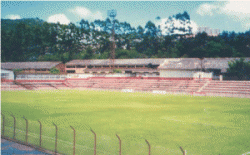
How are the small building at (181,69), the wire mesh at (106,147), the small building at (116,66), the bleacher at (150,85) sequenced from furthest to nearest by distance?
the small building at (116,66)
the small building at (181,69)
the bleacher at (150,85)
the wire mesh at (106,147)

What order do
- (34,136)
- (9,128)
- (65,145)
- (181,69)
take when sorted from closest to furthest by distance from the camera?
1. (65,145)
2. (34,136)
3. (9,128)
4. (181,69)

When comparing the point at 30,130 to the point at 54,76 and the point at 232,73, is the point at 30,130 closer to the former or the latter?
the point at 232,73

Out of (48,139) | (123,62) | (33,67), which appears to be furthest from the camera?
(33,67)

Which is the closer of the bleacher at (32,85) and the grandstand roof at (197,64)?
the bleacher at (32,85)

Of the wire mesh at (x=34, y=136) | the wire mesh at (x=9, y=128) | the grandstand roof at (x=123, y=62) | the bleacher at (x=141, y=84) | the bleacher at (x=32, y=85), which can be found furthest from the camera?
the grandstand roof at (x=123, y=62)

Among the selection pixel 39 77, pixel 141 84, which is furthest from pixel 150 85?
pixel 39 77

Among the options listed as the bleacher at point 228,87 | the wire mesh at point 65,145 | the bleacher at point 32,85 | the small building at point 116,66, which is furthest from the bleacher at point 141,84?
the wire mesh at point 65,145

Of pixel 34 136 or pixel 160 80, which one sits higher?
pixel 160 80

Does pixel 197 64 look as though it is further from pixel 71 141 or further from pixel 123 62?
pixel 71 141

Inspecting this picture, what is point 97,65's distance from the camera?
80.7m

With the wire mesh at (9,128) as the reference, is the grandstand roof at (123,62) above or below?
above

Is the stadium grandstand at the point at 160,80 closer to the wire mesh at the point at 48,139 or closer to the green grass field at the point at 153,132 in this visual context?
the green grass field at the point at 153,132

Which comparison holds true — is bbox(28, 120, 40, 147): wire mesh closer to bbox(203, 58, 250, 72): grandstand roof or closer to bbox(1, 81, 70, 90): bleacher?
bbox(1, 81, 70, 90): bleacher

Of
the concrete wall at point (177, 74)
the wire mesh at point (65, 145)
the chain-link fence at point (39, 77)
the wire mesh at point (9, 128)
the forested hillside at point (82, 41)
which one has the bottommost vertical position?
the wire mesh at point (65, 145)
